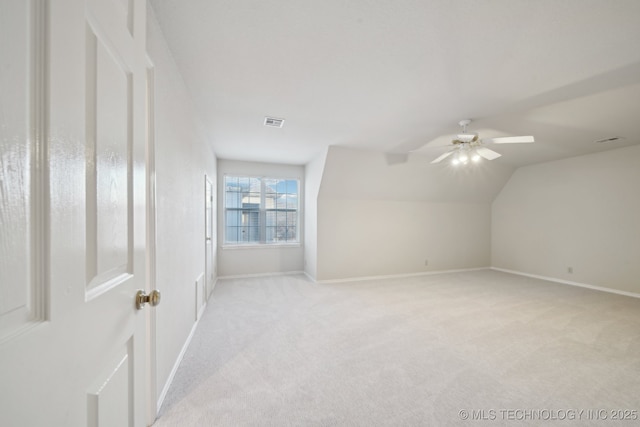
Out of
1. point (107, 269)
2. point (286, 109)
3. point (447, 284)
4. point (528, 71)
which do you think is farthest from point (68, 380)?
point (447, 284)

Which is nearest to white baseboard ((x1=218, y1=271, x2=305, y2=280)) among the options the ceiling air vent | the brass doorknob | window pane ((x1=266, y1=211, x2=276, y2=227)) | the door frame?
window pane ((x1=266, y1=211, x2=276, y2=227))

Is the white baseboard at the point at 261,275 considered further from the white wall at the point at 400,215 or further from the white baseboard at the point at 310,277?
the white wall at the point at 400,215

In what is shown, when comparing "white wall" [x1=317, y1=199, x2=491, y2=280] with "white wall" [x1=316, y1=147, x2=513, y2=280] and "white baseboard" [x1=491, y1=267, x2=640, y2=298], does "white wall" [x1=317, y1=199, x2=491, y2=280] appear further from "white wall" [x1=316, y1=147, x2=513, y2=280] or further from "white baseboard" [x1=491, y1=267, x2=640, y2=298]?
"white baseboard" [x1=491, y1=267, x2=640, y2=298]

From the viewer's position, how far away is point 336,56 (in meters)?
1.83

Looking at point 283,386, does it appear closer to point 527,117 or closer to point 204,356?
point 204,356

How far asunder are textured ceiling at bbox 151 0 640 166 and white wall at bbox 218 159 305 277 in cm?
173

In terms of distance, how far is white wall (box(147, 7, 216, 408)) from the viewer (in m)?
1.63

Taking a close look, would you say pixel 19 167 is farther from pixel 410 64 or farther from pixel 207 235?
pixel 207 235

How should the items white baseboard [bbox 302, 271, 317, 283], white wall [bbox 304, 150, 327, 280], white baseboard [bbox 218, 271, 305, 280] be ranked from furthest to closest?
1. white baseboard [bbox 218, 271, 305, 280]
2. white baseboard [bbox 302, 271, 317, 283]
3. white wall [bbox 304, 150, 327, 280]

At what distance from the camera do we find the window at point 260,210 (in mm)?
5133

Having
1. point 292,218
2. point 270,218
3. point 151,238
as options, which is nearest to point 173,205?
point 151,238

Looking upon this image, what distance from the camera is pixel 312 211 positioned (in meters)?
4.92

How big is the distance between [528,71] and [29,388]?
3039 millimetres

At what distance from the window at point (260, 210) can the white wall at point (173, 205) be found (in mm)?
2388
